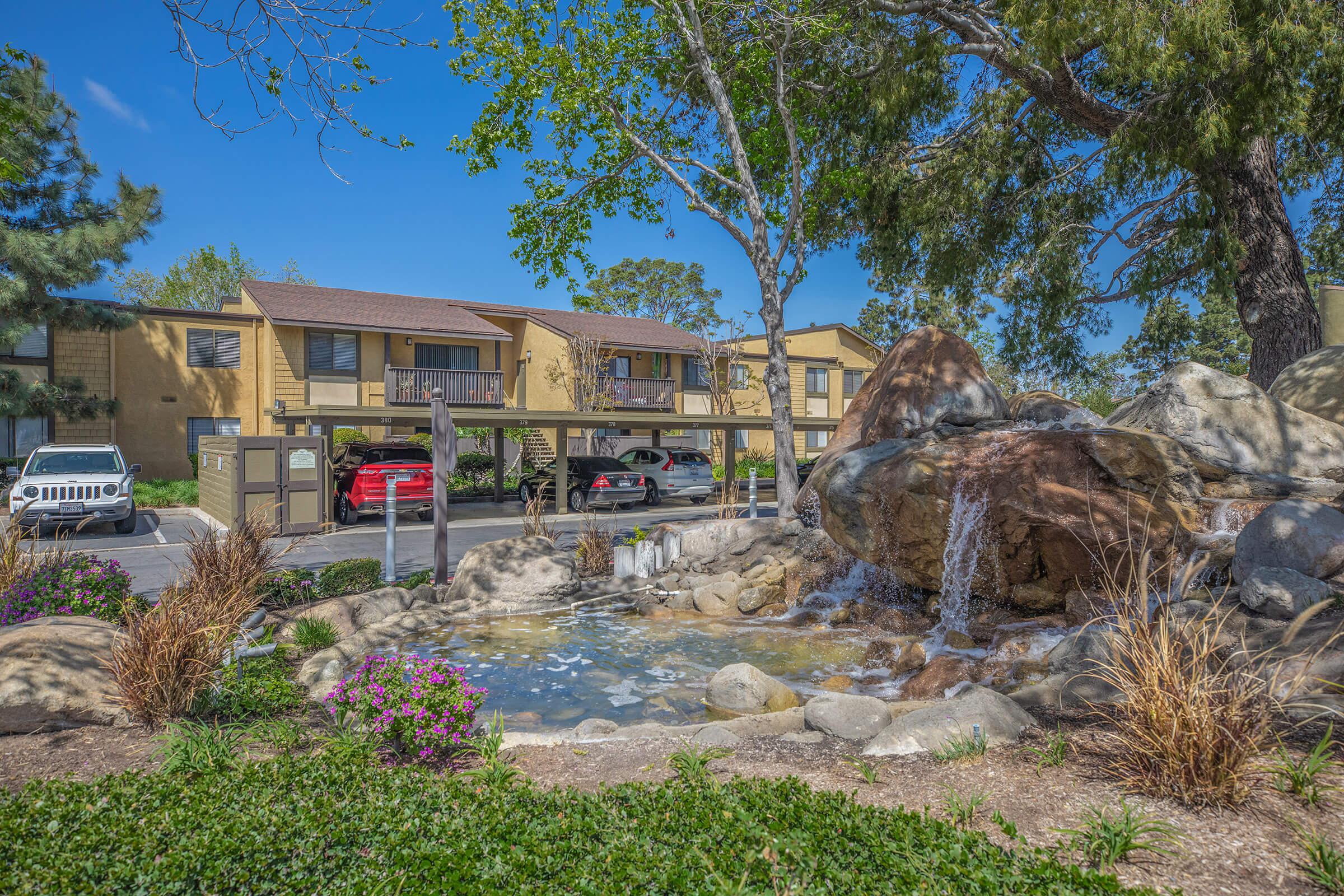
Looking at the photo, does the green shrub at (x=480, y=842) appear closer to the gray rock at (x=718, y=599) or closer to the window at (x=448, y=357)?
the gray rock at (x=718, y=599)

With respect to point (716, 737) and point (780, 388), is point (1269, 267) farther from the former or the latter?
point (716, 737)

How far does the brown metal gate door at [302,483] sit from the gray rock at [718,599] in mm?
8844

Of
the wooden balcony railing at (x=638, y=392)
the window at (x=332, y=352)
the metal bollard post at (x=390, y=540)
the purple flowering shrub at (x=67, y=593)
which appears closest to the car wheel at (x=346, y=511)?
Result: the metal bollard post at (x=390, y=540)

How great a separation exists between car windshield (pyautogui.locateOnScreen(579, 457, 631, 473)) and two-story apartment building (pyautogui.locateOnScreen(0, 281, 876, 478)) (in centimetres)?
179

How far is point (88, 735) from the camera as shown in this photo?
16.5ft

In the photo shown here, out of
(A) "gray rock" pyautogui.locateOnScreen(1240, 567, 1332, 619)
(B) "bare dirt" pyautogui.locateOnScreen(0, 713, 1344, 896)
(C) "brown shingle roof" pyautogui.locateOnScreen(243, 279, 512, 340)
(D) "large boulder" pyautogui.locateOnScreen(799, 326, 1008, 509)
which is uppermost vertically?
(C) "brown shingle roof" pyautogui.locateOnScreen(243, 279, 512, 340)

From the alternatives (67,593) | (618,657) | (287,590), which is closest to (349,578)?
(287,590)

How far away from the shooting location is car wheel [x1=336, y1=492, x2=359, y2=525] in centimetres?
1878

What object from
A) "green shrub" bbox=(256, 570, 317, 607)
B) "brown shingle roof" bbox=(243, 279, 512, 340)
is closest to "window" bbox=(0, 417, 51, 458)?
"brown shingle roof" bbox=(243, 279, 512, 340)

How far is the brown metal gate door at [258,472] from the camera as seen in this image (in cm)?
1535

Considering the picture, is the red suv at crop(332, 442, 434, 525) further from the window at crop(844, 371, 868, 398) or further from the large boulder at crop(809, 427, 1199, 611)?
the window at crop(844, 371, 868, 398)

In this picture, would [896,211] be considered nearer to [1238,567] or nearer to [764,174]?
[764,174]

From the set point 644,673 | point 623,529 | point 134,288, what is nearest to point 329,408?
point 623,529

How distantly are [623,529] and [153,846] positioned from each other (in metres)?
14.5
